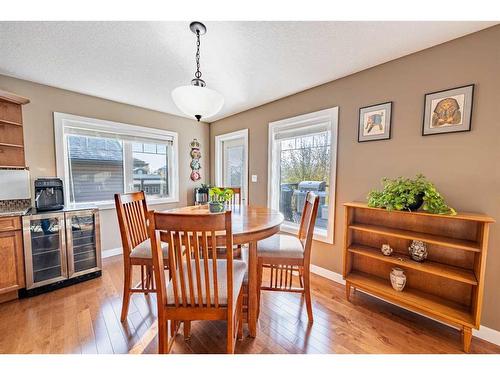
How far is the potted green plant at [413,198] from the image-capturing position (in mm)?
1532

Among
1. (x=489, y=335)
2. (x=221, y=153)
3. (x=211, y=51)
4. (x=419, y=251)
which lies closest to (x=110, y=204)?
(x=221, y=153)

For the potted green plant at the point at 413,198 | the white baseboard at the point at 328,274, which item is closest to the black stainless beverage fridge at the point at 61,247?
the white baseboard at the point at 328,274

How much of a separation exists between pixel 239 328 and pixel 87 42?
8.18ft

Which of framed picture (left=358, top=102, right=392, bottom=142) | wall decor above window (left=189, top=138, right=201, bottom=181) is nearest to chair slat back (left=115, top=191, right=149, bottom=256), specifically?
wall decor above window (left=189, top=138, right=201, bottom=181)

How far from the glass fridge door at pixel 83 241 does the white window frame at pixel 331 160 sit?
7.37 ft

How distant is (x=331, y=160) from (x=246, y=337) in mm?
1924

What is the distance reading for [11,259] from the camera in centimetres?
197

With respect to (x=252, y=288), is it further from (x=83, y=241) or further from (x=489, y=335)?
(x=83, y=241)

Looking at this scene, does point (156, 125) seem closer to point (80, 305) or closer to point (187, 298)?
point (80, 305)

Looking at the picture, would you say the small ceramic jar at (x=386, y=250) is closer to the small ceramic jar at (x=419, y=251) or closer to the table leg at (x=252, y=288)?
the small ceramic jar at (x=419, y=251)

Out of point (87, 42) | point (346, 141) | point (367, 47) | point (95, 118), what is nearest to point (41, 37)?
point (87, 42)

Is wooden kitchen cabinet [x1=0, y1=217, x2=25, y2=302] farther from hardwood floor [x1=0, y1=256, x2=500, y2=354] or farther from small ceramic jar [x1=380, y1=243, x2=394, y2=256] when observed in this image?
small ceramic jar [x1=380, y1=243, x2=394, y2=256]

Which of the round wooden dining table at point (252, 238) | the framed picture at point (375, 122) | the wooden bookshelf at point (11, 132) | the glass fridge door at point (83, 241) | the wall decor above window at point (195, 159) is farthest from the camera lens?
the wall decor above window at point (195, 159)

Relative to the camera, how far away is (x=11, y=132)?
7.51 ft
